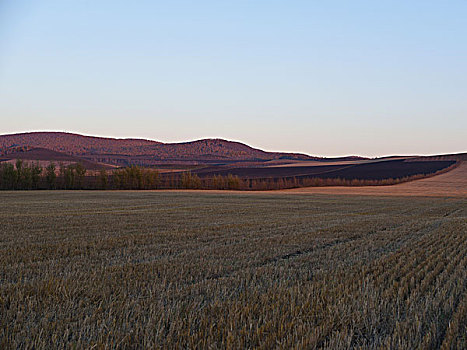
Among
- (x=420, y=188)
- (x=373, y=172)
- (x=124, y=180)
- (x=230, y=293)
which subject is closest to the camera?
(x=230, y=293)

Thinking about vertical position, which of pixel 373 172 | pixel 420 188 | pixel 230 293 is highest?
pixel 373 172

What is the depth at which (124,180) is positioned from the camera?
89.5 meters

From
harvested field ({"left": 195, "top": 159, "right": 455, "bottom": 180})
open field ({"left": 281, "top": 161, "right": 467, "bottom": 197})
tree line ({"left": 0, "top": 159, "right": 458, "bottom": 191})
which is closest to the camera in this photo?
open field ({"left": 281, "top": 161, "right": 467, "bottom": 197})

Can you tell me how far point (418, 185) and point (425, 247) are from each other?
211 feet

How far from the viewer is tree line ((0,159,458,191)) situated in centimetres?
8131

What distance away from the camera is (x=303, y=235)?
14641 millimetres

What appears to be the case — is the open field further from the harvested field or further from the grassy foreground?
the grassy foreground

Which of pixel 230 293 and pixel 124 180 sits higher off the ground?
pixel 124 180

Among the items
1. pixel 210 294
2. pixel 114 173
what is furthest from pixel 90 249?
pixel 114 173

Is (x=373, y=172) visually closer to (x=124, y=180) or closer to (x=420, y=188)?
(x=420, y=188)

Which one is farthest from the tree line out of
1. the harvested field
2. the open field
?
the open field

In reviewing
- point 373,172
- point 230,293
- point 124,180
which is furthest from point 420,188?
point 230,293

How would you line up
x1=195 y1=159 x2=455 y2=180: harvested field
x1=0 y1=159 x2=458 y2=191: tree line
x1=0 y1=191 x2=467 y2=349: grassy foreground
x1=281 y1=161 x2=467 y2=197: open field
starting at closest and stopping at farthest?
x1=0 y1=191 x2=467 y2=349: grassy foreground → x1=281 y1=161 x2=467 y2=197: open field → x1=0 y1=159 x2=458 y2=191: tree line → x1=195 y1=159 x2=455 y2=180: harvested field

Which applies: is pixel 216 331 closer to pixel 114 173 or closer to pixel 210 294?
pixel 210 294
